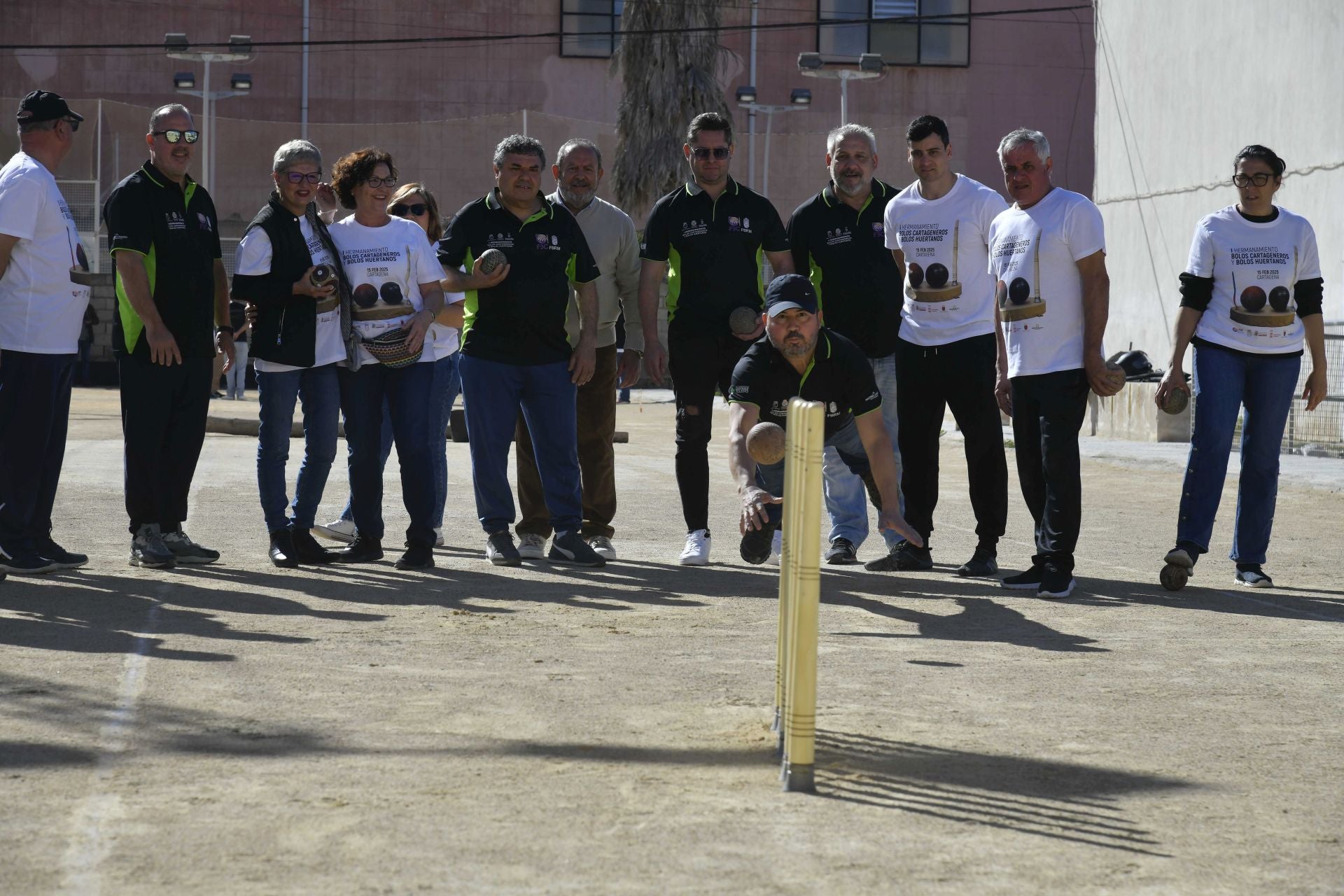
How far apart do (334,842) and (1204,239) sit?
5.27 meters

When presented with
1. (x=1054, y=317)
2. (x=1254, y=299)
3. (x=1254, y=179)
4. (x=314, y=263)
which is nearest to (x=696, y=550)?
(x=1054, y=317)

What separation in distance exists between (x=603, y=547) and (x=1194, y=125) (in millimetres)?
15407

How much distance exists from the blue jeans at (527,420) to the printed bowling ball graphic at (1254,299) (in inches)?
119

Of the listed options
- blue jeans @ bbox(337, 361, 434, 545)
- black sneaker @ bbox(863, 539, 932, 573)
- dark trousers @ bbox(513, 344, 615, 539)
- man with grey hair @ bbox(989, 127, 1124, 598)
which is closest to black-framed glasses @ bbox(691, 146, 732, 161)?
dark trousers @ bbox(513, 344, 615, 539)

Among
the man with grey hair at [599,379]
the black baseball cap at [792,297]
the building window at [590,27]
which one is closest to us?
the black baseball cap at [792,297]

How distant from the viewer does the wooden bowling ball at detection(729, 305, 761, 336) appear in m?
8.09

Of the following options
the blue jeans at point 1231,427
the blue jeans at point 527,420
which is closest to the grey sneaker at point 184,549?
the blue jeans at point 527,420

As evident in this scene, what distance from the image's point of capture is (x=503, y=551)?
8328 millimetres

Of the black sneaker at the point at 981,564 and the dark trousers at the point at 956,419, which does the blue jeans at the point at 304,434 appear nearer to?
the dark trousers at the point at 956,419

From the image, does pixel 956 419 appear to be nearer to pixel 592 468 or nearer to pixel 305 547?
pixel 592 468

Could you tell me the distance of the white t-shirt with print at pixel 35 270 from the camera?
291 inches

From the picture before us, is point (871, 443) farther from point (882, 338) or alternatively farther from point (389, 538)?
point (389, 538)

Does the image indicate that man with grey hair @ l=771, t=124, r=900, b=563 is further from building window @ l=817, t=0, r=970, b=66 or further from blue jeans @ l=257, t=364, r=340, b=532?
building window @ l=817, t=0, r=970, b=66

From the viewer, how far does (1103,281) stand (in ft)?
24.2
